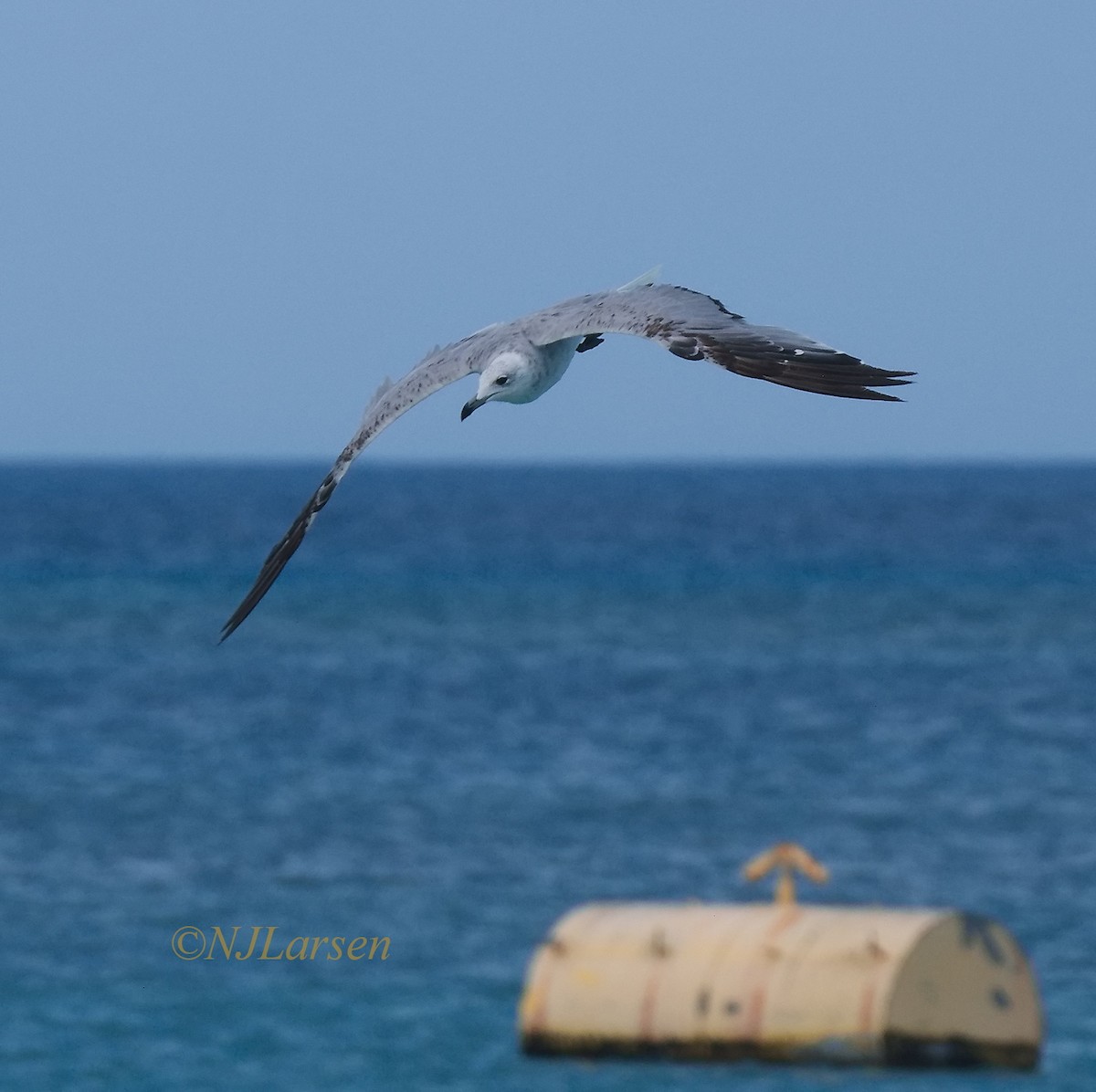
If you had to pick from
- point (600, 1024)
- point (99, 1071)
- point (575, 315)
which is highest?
point (575, 315)

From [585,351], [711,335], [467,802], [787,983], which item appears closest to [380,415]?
[585,351]

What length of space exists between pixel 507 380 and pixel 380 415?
770 mm

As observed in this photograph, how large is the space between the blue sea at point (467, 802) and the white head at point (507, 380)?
10.0 meters

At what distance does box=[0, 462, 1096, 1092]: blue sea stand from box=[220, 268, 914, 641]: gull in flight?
384 inches

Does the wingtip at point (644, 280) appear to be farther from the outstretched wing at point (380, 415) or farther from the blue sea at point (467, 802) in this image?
the blue sea at point (467, 802)

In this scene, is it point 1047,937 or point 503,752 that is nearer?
point 1047,937

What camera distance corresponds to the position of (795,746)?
1678 inches

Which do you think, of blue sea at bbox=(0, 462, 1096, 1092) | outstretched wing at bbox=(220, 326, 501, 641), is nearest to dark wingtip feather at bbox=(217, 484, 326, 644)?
outstretched wing at bbox=(220, 326, 501, 641)

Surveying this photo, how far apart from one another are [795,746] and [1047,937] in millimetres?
14876

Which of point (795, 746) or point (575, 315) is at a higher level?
point (575, 315)

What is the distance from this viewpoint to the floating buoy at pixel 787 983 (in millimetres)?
18391

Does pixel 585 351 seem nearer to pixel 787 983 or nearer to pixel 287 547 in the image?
pixel 287 547

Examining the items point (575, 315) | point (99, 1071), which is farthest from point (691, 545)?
point (575, 315)

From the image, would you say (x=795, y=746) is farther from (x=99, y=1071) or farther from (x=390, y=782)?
(x=99, y=1071)
